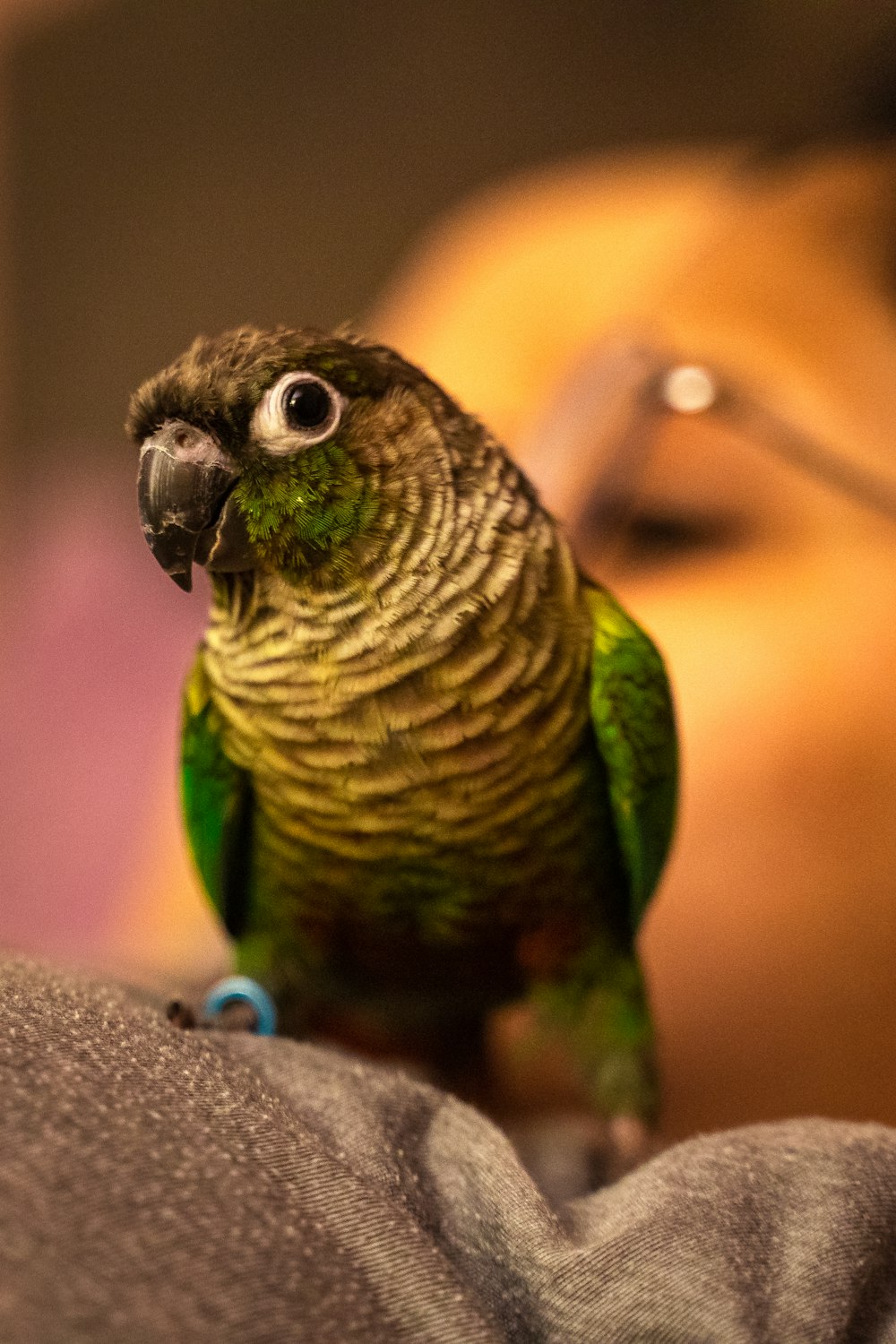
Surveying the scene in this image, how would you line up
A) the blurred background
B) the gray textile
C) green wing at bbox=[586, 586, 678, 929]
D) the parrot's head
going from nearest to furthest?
1. the gray textile
2. the parrot's head
3. green wing at bbox=[586, 586, 678, 929]
4. the blurred background

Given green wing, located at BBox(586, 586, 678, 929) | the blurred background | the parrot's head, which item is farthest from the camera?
the blurred background

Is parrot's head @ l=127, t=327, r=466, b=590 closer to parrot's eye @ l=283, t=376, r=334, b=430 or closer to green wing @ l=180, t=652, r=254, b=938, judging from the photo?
parrot's eye @ l=283, t=376, r=334, b=430

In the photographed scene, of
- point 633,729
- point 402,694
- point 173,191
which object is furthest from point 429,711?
point 173,191

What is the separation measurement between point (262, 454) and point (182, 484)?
0.17ft

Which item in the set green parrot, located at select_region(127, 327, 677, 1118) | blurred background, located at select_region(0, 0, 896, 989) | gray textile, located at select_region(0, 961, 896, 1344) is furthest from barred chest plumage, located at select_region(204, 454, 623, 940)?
blurred background, located at select_region(0, 0, 896, 989)

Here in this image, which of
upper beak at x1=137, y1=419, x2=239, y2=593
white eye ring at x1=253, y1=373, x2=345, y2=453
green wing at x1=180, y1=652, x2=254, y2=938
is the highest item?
white eye ring at x1=253, y1=373, x2=345, y2=453

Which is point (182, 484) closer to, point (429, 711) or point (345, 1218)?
point (429, 711)

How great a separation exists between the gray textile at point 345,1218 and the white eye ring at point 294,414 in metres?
0.34

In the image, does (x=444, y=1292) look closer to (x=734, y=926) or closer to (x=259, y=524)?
(x=259, y=524)

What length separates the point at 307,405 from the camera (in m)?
0.65

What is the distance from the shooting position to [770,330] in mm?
1324

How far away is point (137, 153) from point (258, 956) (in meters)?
2.34

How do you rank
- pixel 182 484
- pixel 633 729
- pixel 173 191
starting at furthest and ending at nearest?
1. pixel 173 191
2. pixel 633 729
3. pixel 182 484

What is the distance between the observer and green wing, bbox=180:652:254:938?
0.80 m
